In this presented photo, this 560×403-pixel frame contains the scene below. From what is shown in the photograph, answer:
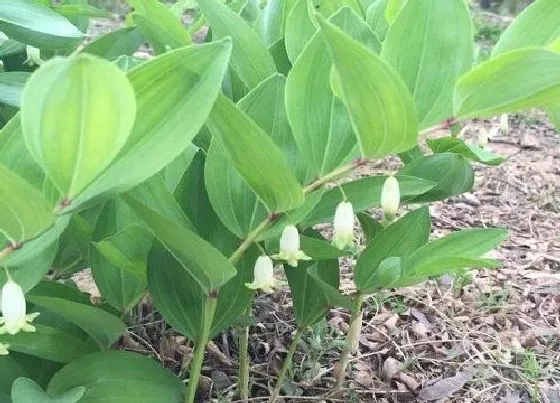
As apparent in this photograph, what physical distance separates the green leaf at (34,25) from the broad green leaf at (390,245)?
643 mm

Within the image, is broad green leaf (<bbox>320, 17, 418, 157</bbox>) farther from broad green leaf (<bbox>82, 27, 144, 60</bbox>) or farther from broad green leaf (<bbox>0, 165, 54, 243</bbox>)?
broad green leaf (<bbox>82, 27, 144, 60</bbox>)

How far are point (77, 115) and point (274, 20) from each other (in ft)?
2.66

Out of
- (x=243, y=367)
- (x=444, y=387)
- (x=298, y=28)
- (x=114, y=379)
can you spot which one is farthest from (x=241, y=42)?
(x=444, y=387)

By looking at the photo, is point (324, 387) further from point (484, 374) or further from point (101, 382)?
point (101, 382)

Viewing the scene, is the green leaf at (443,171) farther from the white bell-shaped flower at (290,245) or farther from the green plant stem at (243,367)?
the green plant stem at (243,367)

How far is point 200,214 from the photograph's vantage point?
1145 mm

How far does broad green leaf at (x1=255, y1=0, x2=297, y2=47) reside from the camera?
1.42 metres

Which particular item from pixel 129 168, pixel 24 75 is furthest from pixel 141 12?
pixel 129 168

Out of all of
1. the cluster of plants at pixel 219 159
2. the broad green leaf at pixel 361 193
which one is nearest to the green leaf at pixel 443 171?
the cluster of plants at pixel 219 159

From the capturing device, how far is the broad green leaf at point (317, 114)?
944mm

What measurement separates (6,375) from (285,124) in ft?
1.95

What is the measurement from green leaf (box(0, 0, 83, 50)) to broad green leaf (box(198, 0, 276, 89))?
218mm

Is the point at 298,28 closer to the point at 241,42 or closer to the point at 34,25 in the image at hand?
the point at 241,42

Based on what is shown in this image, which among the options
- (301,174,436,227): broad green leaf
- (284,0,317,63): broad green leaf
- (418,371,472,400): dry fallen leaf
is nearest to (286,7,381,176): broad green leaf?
(301,174,436,227): broad green leaf
